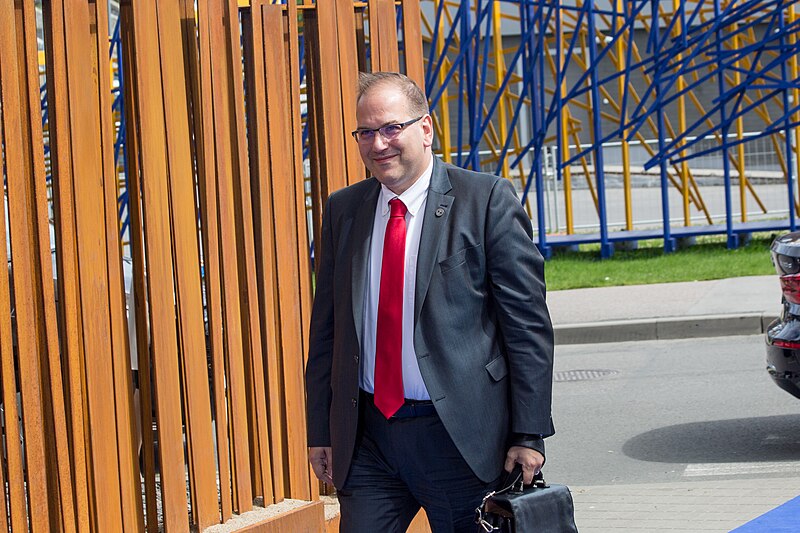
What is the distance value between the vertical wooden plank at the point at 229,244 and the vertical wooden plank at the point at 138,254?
275 millimetres

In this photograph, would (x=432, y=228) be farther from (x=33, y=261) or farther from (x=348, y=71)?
(x=348, y=71)

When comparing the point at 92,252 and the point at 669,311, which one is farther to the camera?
the point at 669,311

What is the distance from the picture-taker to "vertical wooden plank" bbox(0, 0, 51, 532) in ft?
12.3

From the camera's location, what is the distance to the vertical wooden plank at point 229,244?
431 centimetres

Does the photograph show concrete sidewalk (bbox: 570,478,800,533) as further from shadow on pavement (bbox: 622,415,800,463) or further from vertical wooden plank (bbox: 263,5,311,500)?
vertical wooden plank (bbox: 263,5,311,500)

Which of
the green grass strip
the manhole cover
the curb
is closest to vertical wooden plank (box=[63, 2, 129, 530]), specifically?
the manhole cover

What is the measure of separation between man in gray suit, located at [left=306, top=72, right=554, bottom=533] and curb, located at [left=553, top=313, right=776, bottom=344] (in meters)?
8.03

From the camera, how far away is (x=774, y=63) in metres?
13.5

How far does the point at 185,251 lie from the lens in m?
4.18

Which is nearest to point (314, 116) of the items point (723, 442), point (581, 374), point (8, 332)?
point (8, 332)

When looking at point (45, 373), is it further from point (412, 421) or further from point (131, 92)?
point (412, 421)

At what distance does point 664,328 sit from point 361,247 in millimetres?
8311

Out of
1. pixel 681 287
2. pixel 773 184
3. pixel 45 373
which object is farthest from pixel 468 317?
pixel 773 184

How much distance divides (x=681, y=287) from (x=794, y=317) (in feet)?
23.5
